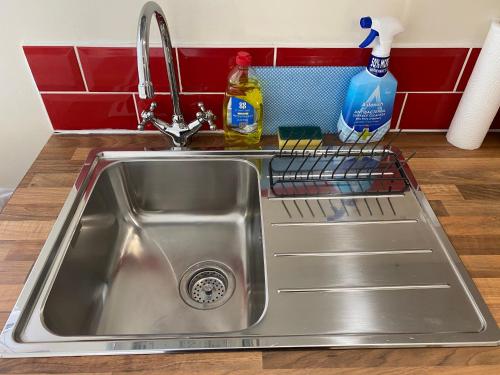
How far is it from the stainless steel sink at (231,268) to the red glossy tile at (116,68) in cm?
16

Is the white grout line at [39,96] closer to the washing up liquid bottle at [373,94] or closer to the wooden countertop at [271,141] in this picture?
the wooden countertop at [271,141]

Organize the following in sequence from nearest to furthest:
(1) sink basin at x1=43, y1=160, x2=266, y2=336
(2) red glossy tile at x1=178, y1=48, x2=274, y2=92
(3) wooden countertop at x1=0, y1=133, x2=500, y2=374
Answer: (3) wooden countertop at x1=0, y1=133, x2=500, y2=374 → (1) sink basin at x1=43, y1=160, x2=266, y2=336 → (2) red glossy tile at x1=178, y1=48, x2=274, y2=92

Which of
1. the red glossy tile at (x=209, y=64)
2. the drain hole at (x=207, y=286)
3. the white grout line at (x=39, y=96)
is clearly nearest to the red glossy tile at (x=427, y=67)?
the red glossy tile at (x=209, y=64)

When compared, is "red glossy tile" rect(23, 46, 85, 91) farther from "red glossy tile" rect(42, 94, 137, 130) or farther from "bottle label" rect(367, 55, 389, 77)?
"bottle label" rect(367, 55, 389, 77)

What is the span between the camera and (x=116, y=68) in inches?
34.4

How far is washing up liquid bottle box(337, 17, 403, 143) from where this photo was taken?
0.79 m

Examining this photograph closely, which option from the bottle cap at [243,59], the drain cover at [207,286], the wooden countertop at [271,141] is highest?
the bottle cap at [243,59]

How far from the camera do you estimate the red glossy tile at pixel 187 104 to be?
0.92m

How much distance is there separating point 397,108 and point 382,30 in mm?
241

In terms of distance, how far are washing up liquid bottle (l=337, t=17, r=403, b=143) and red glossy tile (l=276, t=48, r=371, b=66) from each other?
4 cm

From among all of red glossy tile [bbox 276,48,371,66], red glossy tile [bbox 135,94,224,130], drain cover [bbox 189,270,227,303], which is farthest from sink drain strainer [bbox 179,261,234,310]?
red glossy tile [bbox 276,48,371,66]

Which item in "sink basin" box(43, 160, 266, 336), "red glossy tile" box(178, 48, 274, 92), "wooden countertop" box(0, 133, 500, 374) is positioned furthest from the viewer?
"red glossy tile" box(178, 48, 274, 92)

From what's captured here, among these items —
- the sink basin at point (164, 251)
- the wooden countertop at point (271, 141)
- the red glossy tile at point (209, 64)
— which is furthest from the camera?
the red glossy tile at point (209, 64)

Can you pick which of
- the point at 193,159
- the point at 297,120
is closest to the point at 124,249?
the point at 193,159
